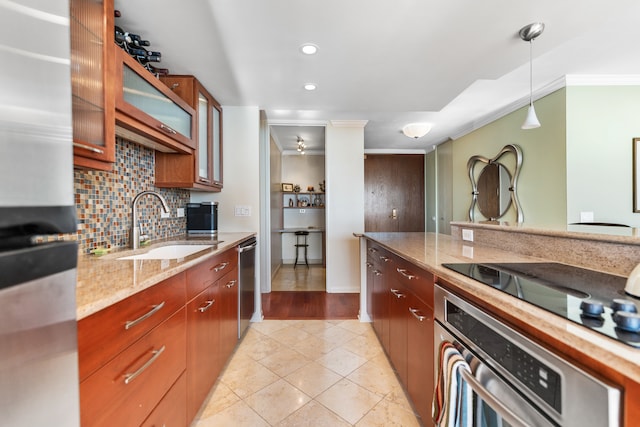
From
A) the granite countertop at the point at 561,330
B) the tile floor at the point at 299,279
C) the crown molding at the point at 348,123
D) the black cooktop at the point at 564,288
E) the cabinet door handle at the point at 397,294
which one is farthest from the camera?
the tile floor at the point at 299,279

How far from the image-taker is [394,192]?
5711mm

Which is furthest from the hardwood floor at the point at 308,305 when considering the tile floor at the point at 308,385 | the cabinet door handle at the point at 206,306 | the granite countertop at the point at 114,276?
the granite countertop at the point at 114,276

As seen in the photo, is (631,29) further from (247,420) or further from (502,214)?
(247,420)

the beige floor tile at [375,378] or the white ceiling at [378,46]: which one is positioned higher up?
the white ceiling at [378,46]

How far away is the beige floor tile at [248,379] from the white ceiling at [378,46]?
223cm

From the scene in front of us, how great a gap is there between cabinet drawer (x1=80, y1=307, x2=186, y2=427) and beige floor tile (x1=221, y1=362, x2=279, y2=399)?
2.11 ft

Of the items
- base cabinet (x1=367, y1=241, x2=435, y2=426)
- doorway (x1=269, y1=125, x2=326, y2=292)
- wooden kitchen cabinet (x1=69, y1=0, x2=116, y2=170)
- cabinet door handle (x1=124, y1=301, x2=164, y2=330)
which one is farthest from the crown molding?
cabinet door handle (x1=124, y1=301, x2=164, y2=330)

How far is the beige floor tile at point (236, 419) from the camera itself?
1.45 m

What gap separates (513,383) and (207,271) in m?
1.43

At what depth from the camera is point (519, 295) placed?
751 mm

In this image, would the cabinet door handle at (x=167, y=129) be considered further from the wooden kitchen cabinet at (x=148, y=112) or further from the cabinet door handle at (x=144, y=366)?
the cabinet door handle at (x=144, y=366)

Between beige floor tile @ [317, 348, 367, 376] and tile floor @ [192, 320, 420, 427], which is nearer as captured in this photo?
tile floor @ [192, 320, 420, 427]

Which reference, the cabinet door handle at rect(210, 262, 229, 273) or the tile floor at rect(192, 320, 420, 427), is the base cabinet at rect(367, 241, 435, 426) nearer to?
the tile floor at rect(192, 320, 420, 427)

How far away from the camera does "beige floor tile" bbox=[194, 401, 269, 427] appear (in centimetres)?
145
